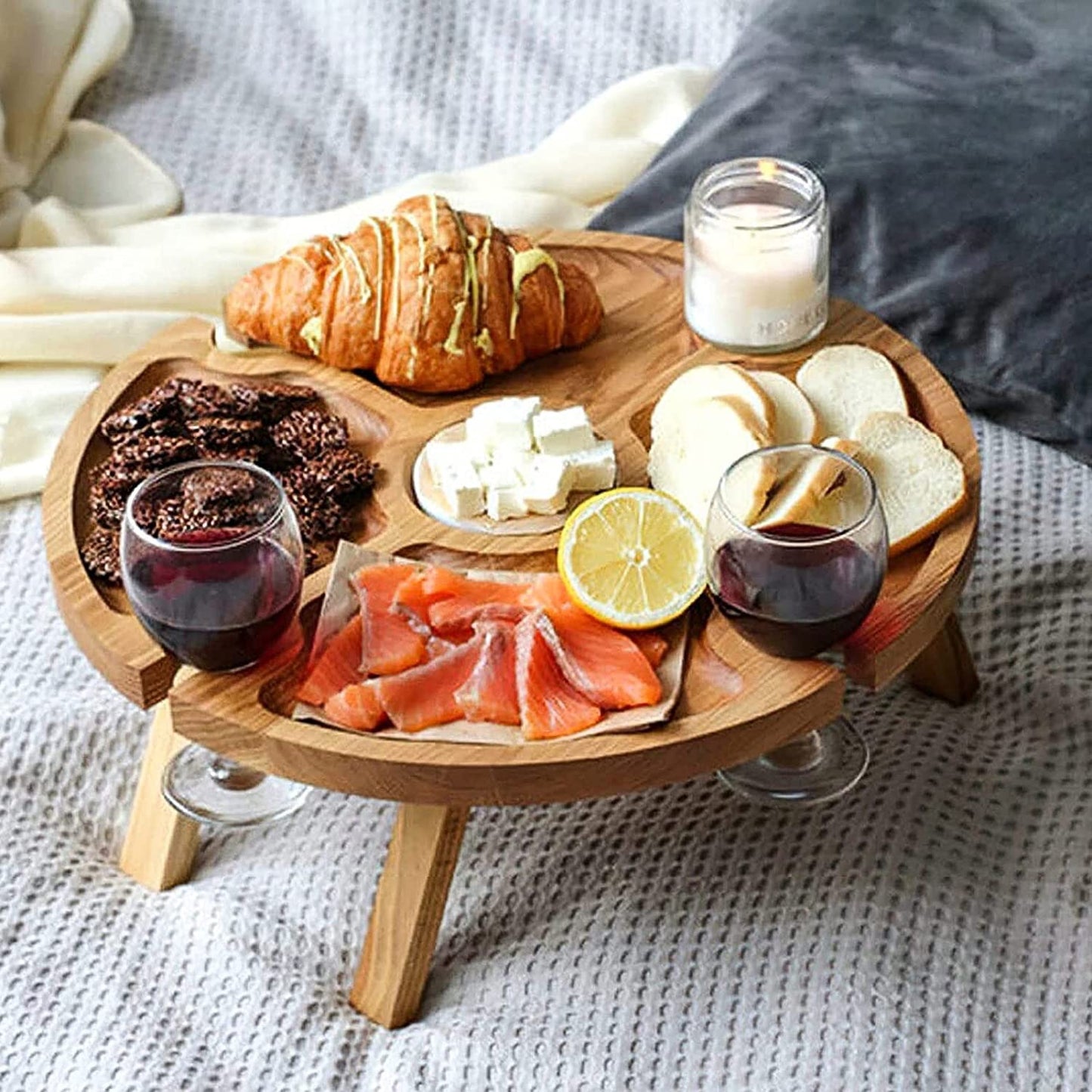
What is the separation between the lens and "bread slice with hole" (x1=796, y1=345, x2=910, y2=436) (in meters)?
1.80

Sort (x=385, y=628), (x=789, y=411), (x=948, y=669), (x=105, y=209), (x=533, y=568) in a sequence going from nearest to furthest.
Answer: (x=385, y=628) → (x=533, y=568) → (x=789, y=411) → (x=948, y=669) → (x=105, y=209)

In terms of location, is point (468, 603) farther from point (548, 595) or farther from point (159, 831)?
point (159, 831)

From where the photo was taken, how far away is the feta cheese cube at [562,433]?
1722mm

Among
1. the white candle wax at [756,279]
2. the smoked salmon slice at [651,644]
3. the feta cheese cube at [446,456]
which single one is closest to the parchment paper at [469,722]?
the smoked salmon slice at [651,644]

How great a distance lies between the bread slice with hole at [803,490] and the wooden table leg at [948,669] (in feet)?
1.22

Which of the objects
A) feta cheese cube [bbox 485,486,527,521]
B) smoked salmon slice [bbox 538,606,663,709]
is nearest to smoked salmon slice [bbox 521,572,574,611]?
smoked salmon slice [bbox 538,606,663,709]

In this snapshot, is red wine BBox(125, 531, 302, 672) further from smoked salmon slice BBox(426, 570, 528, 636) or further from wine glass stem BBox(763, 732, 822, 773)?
wine glass stem BBox(763, 732, 822, 773)

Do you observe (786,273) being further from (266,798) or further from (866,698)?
(266,798)

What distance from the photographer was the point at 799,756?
1870 millimetres

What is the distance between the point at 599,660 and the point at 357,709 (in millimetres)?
192

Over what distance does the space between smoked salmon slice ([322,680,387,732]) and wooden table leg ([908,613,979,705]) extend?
639 mm

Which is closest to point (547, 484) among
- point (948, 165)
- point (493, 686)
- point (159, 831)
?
point (493, 686)

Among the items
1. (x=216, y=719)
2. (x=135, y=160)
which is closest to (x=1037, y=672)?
(x=216, y=719)

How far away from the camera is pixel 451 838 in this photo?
162 centimetres
